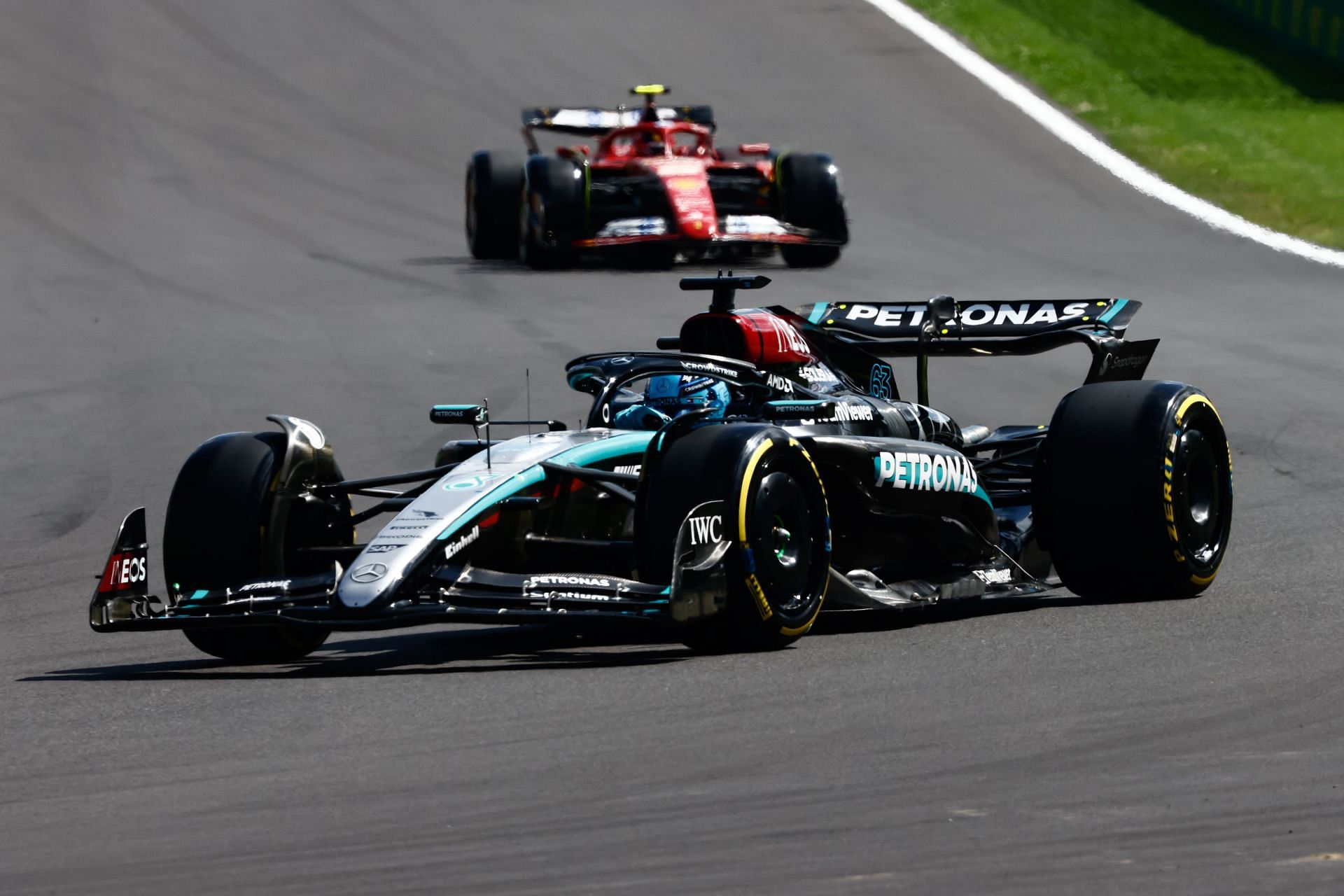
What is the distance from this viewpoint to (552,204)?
23.0m

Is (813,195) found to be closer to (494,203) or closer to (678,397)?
(494,203)

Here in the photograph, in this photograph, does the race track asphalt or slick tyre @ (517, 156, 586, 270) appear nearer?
the race track asphalt

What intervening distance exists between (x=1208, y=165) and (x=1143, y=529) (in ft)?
69.8

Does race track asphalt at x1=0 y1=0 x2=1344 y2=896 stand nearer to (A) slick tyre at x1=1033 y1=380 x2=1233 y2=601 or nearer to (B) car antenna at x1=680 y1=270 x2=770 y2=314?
(A) slick tyre at x1=1033 y1=380 x2=1233 y2=601

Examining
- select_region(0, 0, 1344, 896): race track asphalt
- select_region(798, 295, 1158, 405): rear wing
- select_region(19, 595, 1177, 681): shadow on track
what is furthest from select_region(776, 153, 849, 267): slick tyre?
select_region(19, 595, 1177, 681): shadow on track

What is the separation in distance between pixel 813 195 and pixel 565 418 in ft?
27.3

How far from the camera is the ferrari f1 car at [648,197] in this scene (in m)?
22.9

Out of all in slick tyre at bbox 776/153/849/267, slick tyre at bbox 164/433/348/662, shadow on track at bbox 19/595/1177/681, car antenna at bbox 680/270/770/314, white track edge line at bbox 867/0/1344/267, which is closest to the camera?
shadow on track at bbox 19/595/1177/681

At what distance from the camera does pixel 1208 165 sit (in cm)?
2956

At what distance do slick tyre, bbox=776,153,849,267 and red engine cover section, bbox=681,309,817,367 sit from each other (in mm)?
13404

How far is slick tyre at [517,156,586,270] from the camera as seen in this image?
74.9 feet

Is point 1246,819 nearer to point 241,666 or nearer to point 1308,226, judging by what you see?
point 241,666

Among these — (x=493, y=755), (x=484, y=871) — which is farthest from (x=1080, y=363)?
(x=484, y=871)

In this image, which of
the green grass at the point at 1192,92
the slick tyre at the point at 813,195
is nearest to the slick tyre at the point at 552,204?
the slick tyre at the point at 813,195
